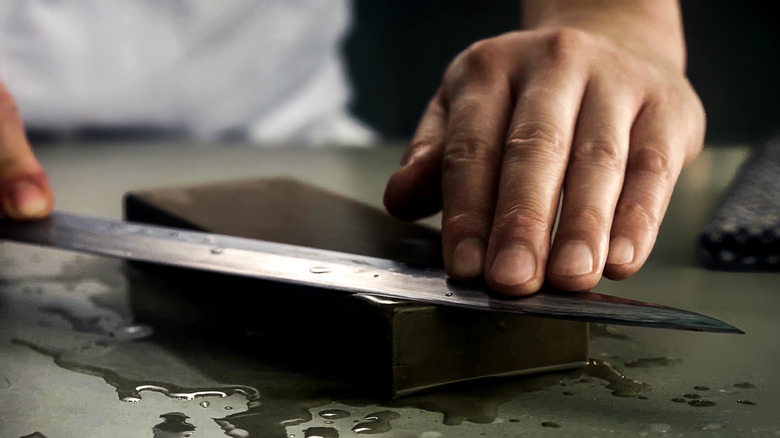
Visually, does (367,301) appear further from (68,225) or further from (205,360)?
(68,225)

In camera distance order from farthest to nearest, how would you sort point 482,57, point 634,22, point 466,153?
1. point 634,22
2. point 482,57
3. point 466,153

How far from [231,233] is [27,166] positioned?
0.30 meters

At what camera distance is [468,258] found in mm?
581

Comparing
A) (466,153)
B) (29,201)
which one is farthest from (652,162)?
(29,201)

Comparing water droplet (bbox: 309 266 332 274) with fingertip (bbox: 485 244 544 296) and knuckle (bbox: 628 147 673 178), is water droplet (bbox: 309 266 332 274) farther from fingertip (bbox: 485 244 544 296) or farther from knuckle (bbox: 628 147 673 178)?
knuckle (bbox: 628 147 673 178)

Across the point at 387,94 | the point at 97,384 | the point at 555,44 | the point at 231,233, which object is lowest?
the point at 97,384

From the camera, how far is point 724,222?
84 cm

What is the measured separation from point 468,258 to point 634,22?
467 millimetres

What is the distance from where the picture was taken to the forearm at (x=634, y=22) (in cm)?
88

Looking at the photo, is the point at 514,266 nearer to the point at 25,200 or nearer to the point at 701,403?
the point at 701,403

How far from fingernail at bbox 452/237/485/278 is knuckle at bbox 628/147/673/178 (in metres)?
0.19

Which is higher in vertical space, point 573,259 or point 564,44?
point 564,44

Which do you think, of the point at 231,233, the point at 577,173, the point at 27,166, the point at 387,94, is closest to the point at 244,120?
the point at 387,94

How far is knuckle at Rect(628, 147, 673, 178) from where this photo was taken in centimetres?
70
